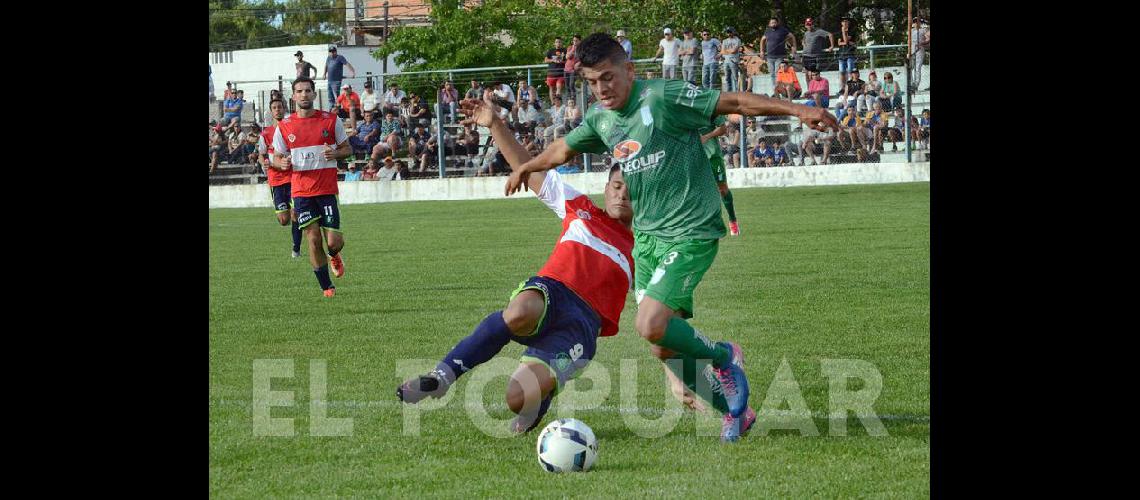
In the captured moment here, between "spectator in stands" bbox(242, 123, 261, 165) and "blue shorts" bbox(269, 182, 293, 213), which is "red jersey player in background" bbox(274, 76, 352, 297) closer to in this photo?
"blue shorts" bbox(269, 182, 293, 213)

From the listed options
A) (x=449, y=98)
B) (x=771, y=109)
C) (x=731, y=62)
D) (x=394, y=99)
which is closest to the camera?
(x=771, y=109)

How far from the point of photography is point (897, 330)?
29.9 ft

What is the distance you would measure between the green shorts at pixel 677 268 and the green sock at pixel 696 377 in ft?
0.80

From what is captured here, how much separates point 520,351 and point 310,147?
569 centimetres

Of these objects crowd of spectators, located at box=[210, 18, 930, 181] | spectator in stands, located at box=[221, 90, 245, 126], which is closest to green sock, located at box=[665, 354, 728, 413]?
crowd of spectators, located at box=[210, 18, 930, 181]

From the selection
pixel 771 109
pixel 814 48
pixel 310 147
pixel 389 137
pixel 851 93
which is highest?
pixel 814 48

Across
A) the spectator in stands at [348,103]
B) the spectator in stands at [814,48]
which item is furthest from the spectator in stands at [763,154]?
the spectator in stands at [348,103]

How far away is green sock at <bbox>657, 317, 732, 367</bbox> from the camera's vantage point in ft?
20.2

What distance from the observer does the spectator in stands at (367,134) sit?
25.8 metres

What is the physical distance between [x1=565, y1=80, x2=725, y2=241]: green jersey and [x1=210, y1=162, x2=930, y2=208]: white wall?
16.3 metres

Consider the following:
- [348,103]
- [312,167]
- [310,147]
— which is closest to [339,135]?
[310,147]

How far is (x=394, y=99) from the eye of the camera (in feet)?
86.4

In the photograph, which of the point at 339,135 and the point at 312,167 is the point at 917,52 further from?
the point at 312,167
